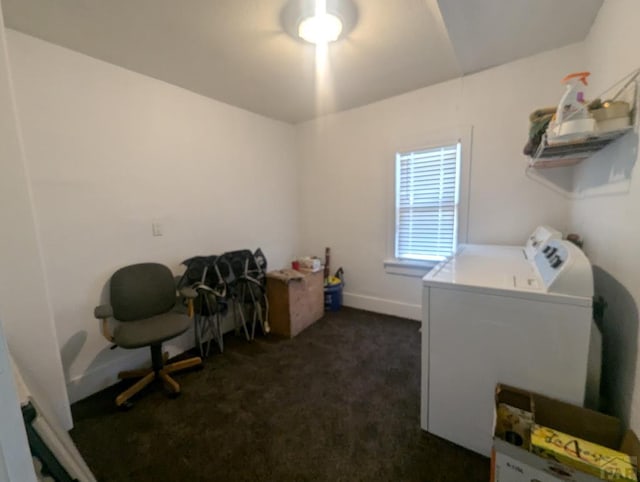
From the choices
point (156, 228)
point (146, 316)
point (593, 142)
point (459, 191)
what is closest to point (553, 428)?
point (593, 142)

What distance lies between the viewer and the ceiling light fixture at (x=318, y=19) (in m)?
1.55

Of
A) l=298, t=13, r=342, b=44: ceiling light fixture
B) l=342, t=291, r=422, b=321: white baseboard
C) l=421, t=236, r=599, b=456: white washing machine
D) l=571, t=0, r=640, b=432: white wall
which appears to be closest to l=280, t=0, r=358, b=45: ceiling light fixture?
l=298, t=13, r=342, b=44: ceiling light fixture

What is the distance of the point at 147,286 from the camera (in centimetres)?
215

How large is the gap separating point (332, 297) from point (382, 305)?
2.00ft

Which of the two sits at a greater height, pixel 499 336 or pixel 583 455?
pixel 499 336

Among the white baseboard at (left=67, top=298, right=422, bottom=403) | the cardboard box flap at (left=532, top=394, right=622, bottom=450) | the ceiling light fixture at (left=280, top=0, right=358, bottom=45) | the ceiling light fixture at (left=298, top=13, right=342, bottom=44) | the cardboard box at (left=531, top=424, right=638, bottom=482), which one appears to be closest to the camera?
the cardboard box at (left=531, top=424, right=638, bottom=482)

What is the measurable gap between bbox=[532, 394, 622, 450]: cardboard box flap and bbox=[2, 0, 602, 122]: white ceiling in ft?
6.73

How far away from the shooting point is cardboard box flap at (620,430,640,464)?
92 centimetres

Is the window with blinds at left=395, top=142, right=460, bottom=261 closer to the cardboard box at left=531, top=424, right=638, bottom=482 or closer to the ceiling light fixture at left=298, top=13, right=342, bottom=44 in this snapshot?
the ceiling light fixture at left=298, top=13, right=342, bottom=44

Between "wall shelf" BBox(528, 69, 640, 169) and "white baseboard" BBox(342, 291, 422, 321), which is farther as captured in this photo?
"white baseboard" BBox(342, 291, 422, 321)

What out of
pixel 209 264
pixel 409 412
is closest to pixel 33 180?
pixel 209 264

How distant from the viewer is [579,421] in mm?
1112

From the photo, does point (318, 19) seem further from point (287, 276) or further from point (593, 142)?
point (287, 276)

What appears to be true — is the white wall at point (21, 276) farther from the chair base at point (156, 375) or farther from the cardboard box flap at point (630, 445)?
the cardboard box flap at point (630, 445)
